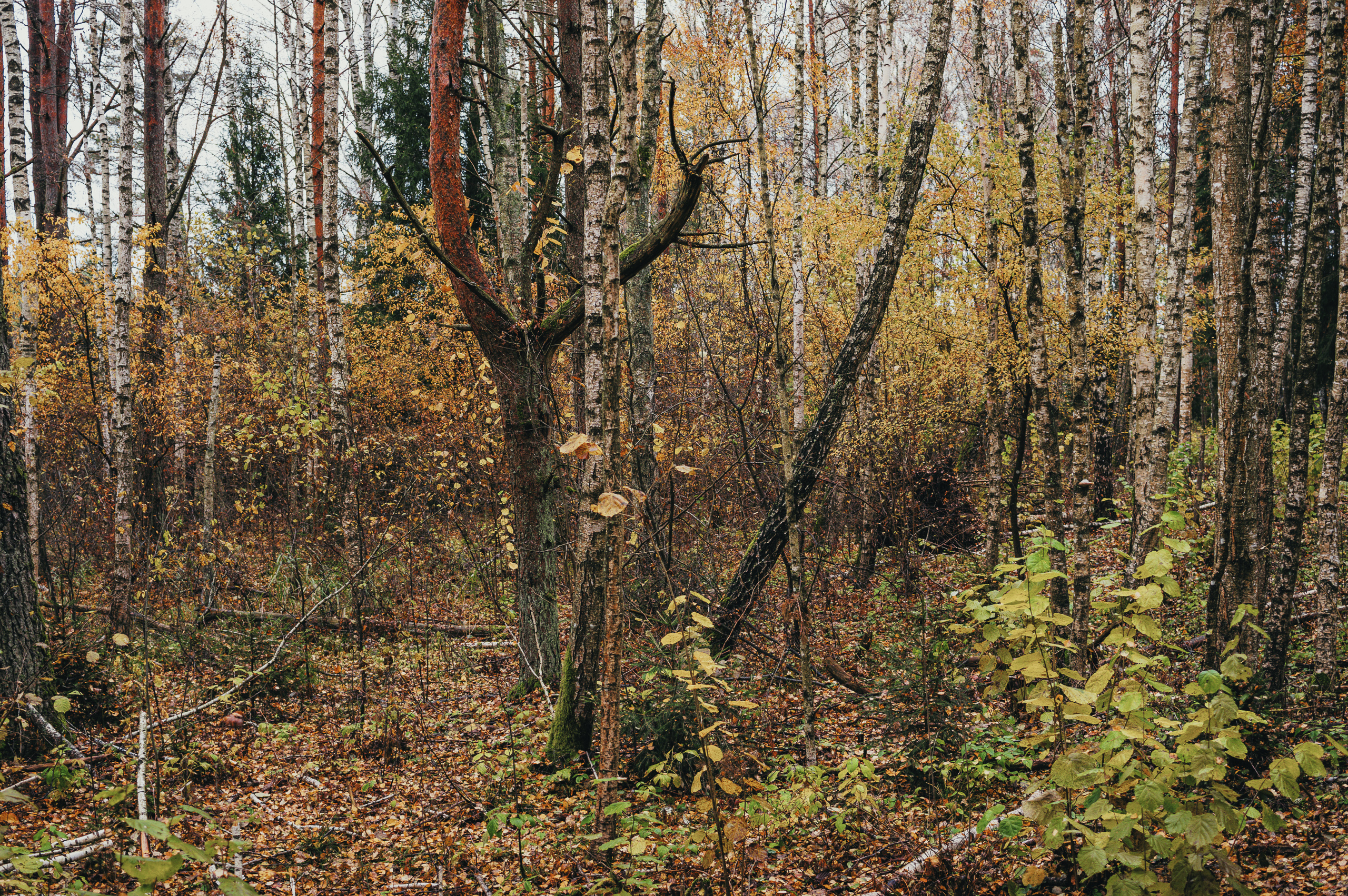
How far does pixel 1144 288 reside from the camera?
30.6 feet

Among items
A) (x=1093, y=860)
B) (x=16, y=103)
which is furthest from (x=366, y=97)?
(x=1093, y=860)

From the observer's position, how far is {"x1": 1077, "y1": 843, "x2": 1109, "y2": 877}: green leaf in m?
2.58

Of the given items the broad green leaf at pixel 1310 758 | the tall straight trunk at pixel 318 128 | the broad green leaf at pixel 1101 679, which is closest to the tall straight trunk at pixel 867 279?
the broad green leaf at pixel 1101 679

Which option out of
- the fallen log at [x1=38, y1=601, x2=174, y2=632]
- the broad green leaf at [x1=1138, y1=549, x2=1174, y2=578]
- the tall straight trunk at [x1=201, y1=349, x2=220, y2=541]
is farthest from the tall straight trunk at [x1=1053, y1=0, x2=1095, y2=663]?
the tall straight trunk at [x1=201, y1=349, x2=220, y2=541]

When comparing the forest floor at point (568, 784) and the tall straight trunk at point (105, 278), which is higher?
the tall straight trunk at point (105, 278)

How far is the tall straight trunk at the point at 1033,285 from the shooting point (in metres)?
5.16

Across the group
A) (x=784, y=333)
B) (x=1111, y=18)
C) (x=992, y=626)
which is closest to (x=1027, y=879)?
(x=992, y=626)

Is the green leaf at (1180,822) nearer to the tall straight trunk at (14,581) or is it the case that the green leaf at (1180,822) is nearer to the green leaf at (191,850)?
the green leaf at (191,850)

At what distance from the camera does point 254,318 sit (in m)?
16.1

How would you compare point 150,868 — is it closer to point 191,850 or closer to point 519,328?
point 191,850

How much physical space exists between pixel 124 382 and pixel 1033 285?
7.95m

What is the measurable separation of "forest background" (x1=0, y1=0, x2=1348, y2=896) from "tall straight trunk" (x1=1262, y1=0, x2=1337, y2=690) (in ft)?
0.14

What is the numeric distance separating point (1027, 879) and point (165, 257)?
11.7 meters

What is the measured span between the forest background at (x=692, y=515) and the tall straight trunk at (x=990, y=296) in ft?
0.22
